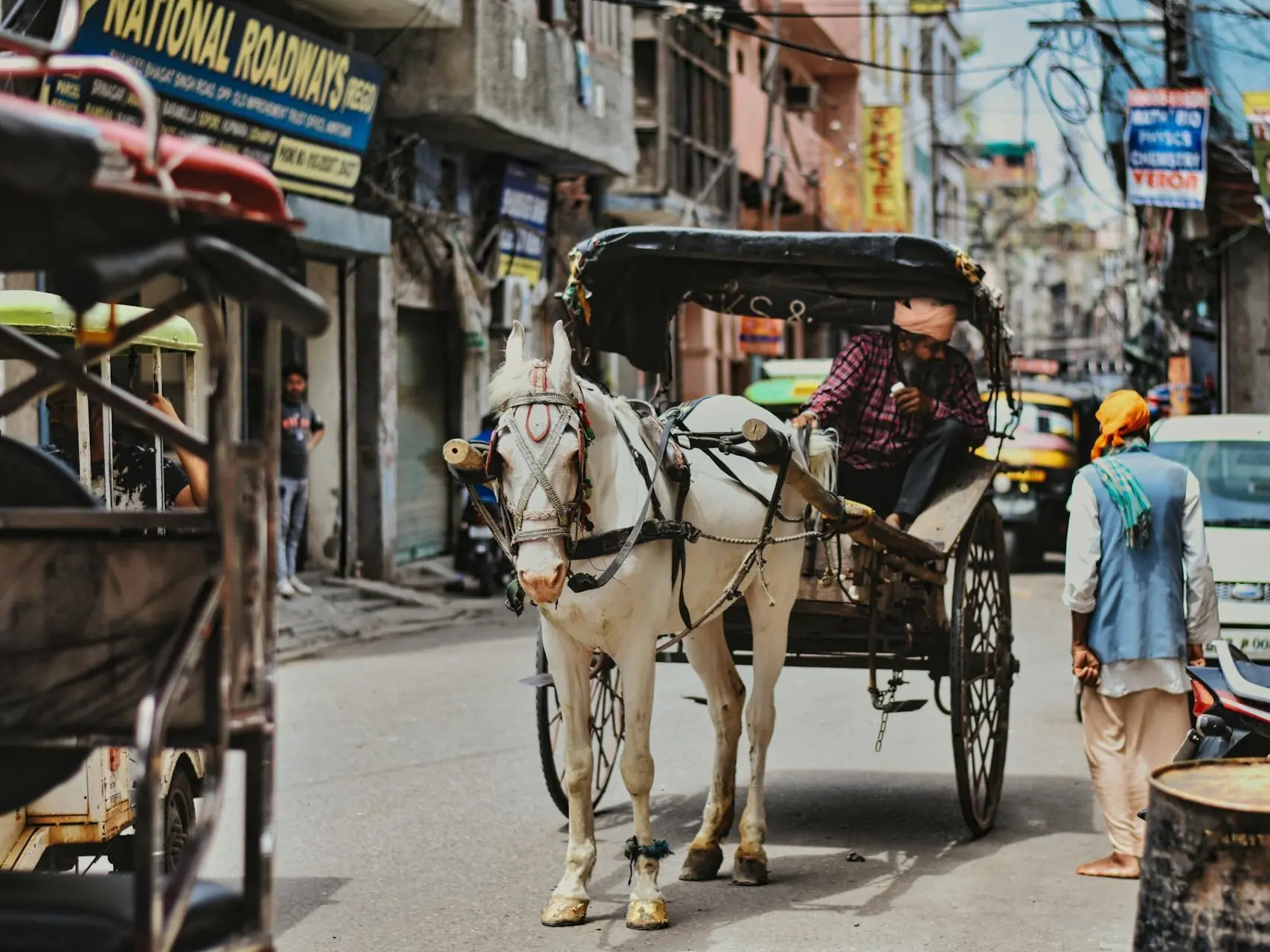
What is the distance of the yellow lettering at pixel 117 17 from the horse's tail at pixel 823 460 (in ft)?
24.9

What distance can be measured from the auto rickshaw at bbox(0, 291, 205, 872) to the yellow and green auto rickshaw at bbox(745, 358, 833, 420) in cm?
972

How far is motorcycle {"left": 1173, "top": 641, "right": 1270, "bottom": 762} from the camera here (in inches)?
241

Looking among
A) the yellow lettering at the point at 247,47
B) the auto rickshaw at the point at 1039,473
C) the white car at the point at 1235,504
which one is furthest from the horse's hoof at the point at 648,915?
the auto rickshaw at the point at 1039,473

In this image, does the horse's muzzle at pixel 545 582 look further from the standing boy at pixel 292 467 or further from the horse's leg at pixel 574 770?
the standing boy at pixel 292 467

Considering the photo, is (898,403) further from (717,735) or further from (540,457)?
(540,457)

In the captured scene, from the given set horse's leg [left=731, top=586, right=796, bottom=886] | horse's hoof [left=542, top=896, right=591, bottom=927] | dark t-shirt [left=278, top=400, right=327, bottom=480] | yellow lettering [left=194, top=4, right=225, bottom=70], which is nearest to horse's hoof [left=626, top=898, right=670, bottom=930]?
horse's hoof [left=542, top=896, right=591, bottom=927]

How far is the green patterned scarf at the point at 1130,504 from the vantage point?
7.58m

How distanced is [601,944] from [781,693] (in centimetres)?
618

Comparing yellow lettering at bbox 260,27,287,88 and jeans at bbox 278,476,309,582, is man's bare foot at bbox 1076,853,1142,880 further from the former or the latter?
yellow lettering at bbox 260,27,287,88

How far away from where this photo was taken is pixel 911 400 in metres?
9.02

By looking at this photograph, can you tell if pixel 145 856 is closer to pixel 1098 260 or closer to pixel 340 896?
pixel 340 896

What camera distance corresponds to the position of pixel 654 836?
324 inches

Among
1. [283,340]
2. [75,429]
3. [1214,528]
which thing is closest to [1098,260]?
[283,340]

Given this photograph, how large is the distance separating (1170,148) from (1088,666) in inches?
547
